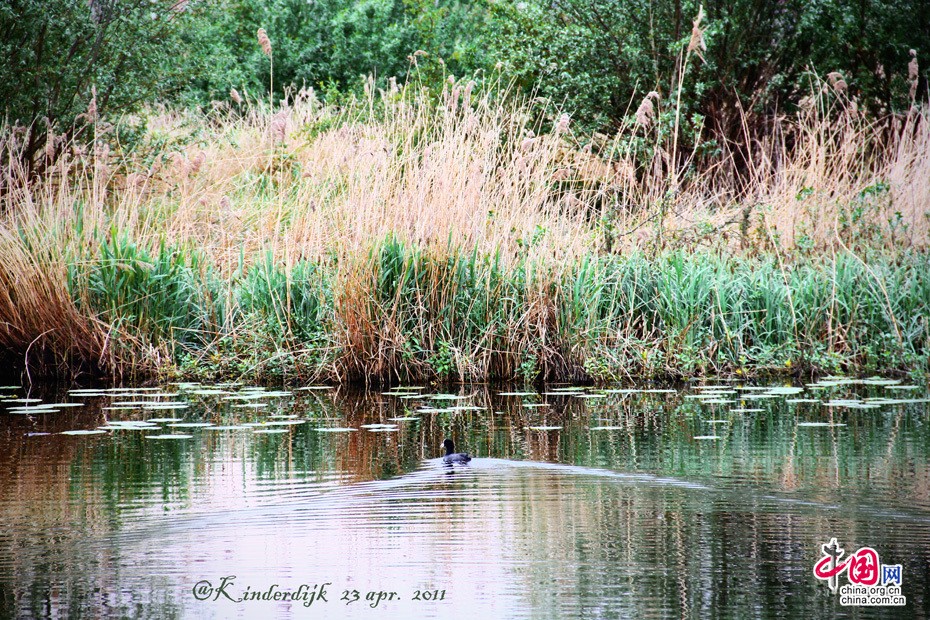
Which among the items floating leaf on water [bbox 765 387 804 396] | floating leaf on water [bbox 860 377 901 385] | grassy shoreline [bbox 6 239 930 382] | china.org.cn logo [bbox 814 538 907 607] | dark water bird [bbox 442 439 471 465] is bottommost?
china.org.cn logo [bbox 814 538 907 607]

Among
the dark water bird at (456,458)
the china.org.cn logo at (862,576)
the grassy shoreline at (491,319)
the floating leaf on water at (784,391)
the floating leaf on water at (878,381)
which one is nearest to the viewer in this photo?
the china.org.cn logo at (862,576)

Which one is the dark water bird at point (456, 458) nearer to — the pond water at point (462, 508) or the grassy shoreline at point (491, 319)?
the pond water at point (462, 508)

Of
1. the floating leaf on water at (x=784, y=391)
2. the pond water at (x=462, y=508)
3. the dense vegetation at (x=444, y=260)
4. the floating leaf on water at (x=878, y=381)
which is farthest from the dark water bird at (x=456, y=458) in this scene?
the floating leaf on water at (x=878, y=381)

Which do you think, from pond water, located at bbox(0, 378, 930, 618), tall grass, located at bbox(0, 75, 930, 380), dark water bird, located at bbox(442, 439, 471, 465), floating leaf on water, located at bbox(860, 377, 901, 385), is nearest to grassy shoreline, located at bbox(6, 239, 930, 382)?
tall grass, located at bbox(0, 75, 930, 380)

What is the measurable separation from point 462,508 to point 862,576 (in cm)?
170

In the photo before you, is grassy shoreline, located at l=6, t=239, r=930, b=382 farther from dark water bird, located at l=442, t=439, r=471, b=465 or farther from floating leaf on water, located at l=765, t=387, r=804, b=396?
dark water bird, located at l=442, t=439, r=471, b=465

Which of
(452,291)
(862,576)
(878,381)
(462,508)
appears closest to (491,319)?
(452,291)

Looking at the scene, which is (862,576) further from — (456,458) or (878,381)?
(878,381)

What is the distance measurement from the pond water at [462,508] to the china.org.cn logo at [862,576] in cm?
4

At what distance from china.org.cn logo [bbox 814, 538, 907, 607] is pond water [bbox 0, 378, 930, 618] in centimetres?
4

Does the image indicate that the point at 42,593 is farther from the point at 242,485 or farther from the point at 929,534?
the point at 929,534

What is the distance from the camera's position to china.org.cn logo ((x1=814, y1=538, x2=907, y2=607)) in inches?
143

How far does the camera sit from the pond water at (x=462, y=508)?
3660mm

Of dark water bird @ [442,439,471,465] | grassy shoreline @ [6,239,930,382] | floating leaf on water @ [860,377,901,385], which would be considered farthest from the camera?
grassy shoreline @ [6,239,930,382]
